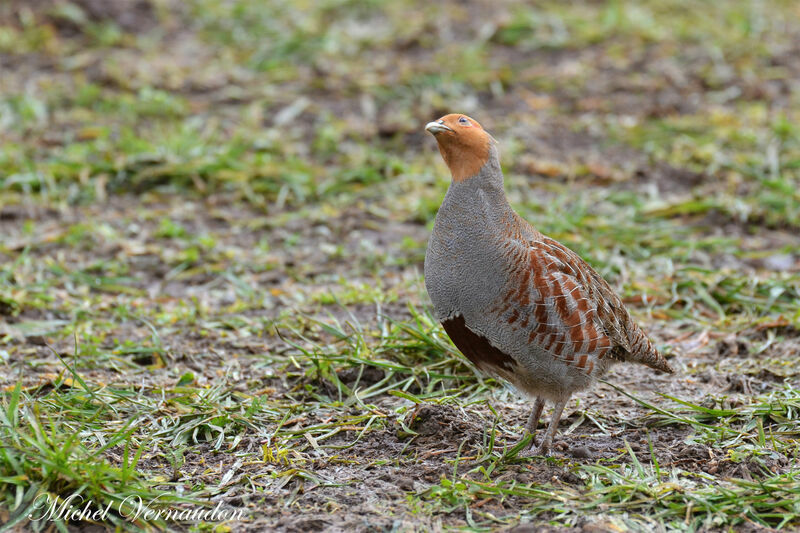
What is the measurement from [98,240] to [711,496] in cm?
429

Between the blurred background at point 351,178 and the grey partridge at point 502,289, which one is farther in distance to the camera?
the blurred background at point 351,178

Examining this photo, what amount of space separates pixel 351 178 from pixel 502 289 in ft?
11.8

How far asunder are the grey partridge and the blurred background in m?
0.51

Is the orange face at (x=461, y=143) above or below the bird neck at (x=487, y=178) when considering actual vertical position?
above

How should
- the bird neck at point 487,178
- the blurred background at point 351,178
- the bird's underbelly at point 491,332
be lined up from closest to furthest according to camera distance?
the bird's underbelly at point 491,332 < the bird neck at point 487,178 < the blurred background at point 351,178

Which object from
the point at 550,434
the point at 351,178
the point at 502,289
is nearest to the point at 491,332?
the point at 502,289

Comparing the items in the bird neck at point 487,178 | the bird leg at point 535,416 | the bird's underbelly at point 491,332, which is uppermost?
the bird neck at point 487,178

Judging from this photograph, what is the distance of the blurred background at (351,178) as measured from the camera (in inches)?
179

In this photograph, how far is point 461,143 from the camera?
139 inches

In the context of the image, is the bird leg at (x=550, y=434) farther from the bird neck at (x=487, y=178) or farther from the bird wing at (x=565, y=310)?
the bird neck at (x=487, y=178)

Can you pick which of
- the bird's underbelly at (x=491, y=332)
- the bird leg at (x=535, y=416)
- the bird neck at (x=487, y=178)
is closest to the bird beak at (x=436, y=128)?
the bird neck at (x=487, y=178)

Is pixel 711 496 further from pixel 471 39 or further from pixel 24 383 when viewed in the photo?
pixel 471 39

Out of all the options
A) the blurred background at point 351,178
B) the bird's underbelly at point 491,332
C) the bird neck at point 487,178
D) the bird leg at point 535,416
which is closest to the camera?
the bird's underbelly at point 491,332

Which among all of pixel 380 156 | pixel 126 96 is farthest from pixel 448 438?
pixel 126 96
